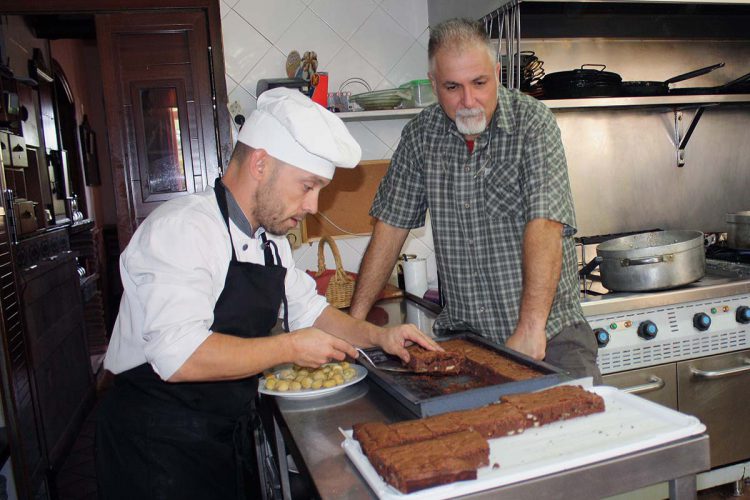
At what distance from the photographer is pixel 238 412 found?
5.49 ft

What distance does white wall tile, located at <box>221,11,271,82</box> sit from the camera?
310 cm

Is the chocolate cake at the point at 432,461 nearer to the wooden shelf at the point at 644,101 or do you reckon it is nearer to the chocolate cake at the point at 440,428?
the chocolate cake at the point at 440,428

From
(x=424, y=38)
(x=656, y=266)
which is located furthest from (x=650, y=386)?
(x=424, y=38)

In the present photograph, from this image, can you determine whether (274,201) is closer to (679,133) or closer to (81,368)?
(679,133)

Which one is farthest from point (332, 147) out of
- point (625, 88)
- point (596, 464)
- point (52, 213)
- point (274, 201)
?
point (52, 213)

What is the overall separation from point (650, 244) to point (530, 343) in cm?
155

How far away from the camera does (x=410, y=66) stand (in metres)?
3.32

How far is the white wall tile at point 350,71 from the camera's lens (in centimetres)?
323

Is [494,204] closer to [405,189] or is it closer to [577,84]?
[405,189]

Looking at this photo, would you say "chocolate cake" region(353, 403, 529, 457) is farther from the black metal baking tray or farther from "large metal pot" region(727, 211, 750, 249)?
"large metal pot" region(727, 211, 750, 249)

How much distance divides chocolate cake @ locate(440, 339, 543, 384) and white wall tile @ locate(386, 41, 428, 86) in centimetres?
192

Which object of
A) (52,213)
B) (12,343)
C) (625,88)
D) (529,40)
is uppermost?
(529,40)

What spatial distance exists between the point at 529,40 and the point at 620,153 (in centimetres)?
80

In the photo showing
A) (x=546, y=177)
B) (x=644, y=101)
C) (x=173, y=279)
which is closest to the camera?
(x=173, y=279)
